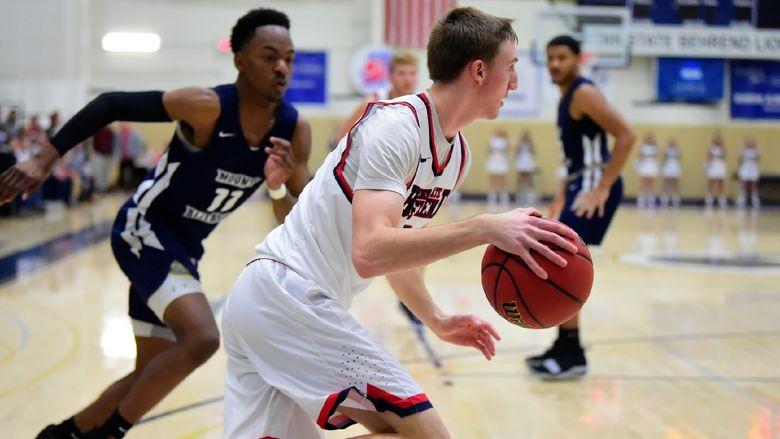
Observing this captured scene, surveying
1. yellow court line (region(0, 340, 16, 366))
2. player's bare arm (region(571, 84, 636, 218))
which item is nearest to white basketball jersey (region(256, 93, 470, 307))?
player's bare arm (region(571, 84, 636, 218))

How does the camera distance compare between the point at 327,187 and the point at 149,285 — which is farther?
the point at 149,285

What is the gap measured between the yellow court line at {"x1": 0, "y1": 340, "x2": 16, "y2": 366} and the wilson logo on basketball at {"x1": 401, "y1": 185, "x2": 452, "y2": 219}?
12.6 feet

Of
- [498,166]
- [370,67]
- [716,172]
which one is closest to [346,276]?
[370,67]

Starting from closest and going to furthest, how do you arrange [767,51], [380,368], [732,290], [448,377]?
1. [380,368]
2. [448,377]
3. [732,290]
4. [767,51]

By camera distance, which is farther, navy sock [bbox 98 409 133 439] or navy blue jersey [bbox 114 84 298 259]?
navy blue jersey [bbox 114 84 298 259]

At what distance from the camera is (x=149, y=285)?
126 inches

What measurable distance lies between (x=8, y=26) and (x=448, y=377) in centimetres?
1687

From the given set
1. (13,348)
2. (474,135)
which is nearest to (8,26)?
(474,135)

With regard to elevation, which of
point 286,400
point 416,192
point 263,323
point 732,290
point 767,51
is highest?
point 767,51

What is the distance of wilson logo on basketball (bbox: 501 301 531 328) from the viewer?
224cm

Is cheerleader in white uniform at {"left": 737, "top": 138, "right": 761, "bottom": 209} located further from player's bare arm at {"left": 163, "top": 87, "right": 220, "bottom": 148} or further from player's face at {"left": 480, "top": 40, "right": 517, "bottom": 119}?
player's face at {"left": 480, "top": 40, "right": 517, "bottom": 119}

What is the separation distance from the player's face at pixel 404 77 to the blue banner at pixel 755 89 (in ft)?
58.2

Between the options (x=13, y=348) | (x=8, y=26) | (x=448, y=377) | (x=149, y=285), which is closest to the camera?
(x=149, y=285)

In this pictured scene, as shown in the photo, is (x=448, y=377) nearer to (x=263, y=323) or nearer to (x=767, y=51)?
(x=263, y=323)
